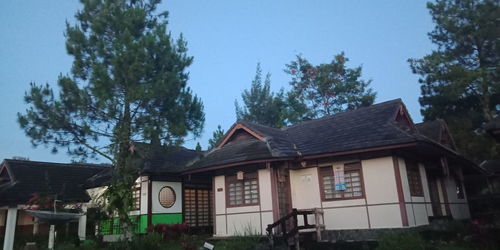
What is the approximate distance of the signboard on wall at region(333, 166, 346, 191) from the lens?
13766 mm

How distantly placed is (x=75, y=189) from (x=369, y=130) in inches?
657

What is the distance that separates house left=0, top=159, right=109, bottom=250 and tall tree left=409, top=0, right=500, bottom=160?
25.1 metres

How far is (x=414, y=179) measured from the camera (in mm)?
14273

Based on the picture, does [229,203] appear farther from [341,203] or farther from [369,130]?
[369,130]

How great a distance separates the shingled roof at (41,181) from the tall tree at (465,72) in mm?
25233

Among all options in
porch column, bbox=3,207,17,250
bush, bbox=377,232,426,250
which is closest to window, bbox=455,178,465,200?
bush, bbox=377,232,426,250

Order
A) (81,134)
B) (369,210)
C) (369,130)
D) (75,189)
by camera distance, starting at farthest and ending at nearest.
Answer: (75,189) < (81,134) < (369,130) < (369,210)

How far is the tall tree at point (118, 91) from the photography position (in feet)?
53.2

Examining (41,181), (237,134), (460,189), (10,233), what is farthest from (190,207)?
(460,189)

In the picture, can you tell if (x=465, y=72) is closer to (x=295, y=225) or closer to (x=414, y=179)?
(x=414, y=179)

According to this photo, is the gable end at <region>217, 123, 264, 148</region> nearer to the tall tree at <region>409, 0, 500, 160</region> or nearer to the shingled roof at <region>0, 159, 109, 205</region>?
the shingled roof at <region>0, 159, 109, 205</region>

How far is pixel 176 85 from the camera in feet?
57.6

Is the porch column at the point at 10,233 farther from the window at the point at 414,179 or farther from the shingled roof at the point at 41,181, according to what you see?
the window at the point at 414,179

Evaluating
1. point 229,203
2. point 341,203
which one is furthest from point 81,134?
point 341,203
